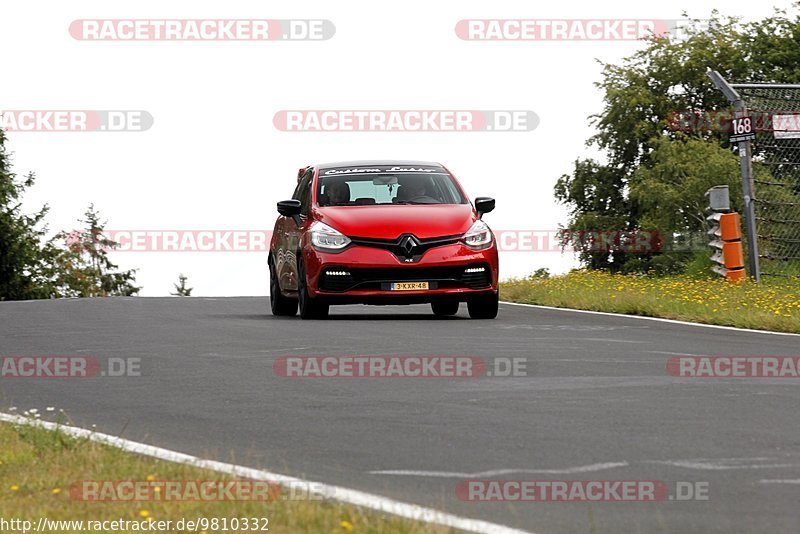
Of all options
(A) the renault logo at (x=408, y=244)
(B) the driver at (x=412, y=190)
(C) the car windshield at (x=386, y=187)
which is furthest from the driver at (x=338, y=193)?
(A) the renault logo at (x=408, y=244)

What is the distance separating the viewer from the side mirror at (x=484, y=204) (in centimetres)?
1998

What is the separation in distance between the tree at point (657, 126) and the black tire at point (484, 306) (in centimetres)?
5366

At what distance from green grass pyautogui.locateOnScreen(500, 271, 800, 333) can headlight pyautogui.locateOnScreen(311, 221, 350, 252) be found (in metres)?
4.02

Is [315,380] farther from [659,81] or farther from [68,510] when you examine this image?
[659,81]

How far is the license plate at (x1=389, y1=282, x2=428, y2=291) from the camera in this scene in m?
19.0

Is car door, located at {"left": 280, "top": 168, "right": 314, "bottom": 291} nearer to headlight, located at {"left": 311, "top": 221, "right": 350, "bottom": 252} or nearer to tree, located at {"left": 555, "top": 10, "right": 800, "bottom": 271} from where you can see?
headlight, located at {"left": 311, "top": 221, "right": 350, "bottom": 252}

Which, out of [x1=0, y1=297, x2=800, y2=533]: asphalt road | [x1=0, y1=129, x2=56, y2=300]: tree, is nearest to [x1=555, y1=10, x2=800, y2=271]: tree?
[x1=0, y1=129, x2=56, y2=300]: tree

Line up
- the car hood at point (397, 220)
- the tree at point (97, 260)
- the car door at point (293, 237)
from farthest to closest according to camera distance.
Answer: the tree at point (97, 260)
the car door at point (293, 237)
the car hood at point (397, 220)

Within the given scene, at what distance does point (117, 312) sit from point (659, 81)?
60.4m

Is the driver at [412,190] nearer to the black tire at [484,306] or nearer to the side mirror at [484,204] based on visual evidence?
the side mirror at [484,204]

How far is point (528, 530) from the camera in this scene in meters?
6.18

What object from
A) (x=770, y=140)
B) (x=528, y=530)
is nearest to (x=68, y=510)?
(x=528, y=530)

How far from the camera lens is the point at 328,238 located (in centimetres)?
1930

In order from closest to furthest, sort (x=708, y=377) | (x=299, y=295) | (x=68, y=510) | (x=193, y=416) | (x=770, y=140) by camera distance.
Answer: (x=68, y=510), (x=193, y=416), (x=708, y=377), (x=299, y=295), (x=770, y=140)
